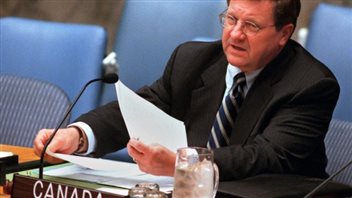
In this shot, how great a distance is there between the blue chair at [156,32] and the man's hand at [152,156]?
1.94 meters

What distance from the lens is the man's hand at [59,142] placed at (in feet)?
8.46

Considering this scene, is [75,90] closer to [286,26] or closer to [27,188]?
[286,26]

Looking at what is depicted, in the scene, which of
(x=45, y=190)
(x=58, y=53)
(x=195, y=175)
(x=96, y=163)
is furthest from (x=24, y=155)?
(x=58, y=53)

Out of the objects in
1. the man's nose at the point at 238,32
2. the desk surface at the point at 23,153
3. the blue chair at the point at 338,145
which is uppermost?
the man's nose at the point at 238,32

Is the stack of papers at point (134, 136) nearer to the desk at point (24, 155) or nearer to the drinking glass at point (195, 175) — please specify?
the desk at point (24, 155)

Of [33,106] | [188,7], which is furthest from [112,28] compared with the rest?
[33,106]

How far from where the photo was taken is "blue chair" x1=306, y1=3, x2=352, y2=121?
3764 millimetres

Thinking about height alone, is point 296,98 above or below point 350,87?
above

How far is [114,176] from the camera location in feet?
8.07

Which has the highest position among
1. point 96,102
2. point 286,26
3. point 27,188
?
point 286,26

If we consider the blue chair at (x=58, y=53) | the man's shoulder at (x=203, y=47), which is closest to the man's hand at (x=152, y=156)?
the man's shoulder at (x=203, y=47)

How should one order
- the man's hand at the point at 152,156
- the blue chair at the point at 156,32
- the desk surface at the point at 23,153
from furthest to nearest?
the blue chair at the point at 156,32, the desk surface at the point at 23,153, the man's hand at the point at 152,156

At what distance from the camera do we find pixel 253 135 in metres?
2.68

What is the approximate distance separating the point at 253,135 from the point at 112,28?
9.10ft
